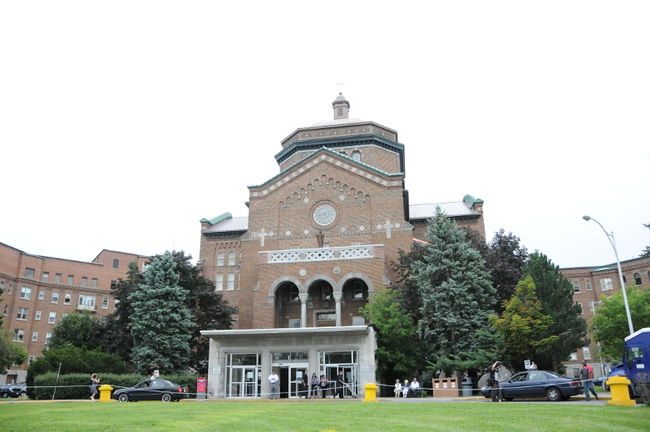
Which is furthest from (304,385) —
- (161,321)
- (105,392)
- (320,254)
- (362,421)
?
(362,421)

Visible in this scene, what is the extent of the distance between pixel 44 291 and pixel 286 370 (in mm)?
48537

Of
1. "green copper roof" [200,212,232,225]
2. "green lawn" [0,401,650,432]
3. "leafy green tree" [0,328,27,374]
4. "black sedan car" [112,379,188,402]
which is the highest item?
"green copper roof" [200,212,232,225]

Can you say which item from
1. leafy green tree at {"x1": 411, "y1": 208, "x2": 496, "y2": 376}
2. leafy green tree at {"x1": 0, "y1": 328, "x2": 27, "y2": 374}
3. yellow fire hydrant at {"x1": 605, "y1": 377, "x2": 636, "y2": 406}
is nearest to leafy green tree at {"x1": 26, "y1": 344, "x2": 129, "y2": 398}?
leafy green tree at {"x1": 0, "y1": 328, "x2": 27, "y2": 374}

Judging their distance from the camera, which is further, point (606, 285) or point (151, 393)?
point (606, 285)

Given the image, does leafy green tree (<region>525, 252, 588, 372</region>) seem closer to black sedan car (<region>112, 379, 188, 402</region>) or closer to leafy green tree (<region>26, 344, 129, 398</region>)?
black sedan car (<region>112, 379, 188, 402</region>)

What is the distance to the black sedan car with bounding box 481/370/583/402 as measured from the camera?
866 inches

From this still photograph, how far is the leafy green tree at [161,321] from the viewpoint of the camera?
125 feet

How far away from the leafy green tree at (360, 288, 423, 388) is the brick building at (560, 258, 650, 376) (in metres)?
40.0

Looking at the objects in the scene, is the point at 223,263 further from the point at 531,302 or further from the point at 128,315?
the point at 531,302

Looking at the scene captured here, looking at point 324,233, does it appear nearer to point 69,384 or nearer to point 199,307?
point 199,307

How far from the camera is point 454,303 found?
34.4 meters

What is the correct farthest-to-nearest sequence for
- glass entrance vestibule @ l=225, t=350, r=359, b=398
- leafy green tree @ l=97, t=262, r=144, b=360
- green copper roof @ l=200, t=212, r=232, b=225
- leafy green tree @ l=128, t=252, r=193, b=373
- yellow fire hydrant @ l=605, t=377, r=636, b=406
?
green copper roof @ l=200, t=212, r=232, b=225
leafy green tree @ l=97, t=262, r=144, b=360
leafy green tree @ l=128, t=252, r=193, b=373
glass entrance vestibule @ l=225, t=350, r=359, b=398
yellow fire hydrant @ l=605, t=377, r=636, b=406

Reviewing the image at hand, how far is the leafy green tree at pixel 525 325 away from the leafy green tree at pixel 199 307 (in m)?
22.1

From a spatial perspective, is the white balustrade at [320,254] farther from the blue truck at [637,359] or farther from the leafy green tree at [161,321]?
the blue truck at [637,359]
